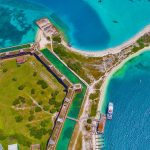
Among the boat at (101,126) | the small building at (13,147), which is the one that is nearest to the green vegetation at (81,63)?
the boat at (101,126)

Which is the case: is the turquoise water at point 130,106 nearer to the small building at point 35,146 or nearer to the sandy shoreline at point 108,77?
the sandy shoreline at point 108,77

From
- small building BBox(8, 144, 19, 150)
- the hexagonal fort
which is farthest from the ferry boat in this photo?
small building BBox(8, 144, 19, 150)

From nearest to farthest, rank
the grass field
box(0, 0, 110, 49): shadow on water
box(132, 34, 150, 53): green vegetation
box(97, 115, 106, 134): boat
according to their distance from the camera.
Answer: box(97, 115, 106, 134): boat < the grass field < box(132, 34, 150, 53): green vegetation < box(0, 0, 110, 49): shadow on water

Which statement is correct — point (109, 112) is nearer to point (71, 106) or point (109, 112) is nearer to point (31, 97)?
point (71, 106)

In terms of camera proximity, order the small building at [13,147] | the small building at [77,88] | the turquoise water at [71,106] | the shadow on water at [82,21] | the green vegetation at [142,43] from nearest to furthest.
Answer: the small building at [13,147] → the turquoise water at [71,106] → the small building at [77,88] → the green vegetation at [142,43] → the shadow on water at [82,21]

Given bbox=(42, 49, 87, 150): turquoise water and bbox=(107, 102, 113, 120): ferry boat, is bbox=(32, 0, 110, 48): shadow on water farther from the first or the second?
bbox=(107, 102, 113, 120): ferry boat

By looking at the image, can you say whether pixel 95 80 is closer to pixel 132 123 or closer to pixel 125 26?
pixel 132 123
